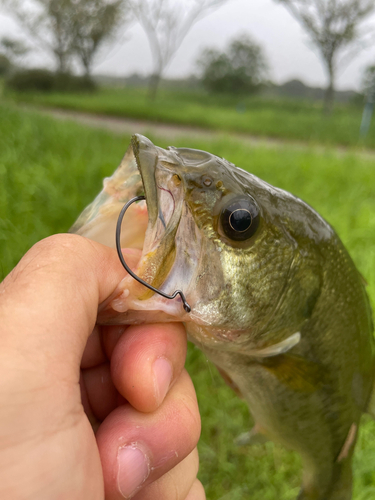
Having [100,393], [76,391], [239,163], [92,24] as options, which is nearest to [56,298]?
[76,391]

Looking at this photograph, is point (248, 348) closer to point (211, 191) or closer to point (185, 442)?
point (185, 442)

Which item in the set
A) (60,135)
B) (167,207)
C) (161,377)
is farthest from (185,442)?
(60,135)

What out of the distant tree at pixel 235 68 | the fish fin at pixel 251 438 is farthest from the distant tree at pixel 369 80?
the fish fin at pixel 251 438

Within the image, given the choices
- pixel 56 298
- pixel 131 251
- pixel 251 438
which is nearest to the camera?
pixel 56 298

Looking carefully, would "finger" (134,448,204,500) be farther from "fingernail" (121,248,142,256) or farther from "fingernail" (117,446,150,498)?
"fingernail" (121,248,142,256)

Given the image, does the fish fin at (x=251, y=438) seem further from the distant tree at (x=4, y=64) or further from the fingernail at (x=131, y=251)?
the distant tree at (x=4, y=64)

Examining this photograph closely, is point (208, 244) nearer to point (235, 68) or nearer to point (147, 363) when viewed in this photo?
point (147, 363)
